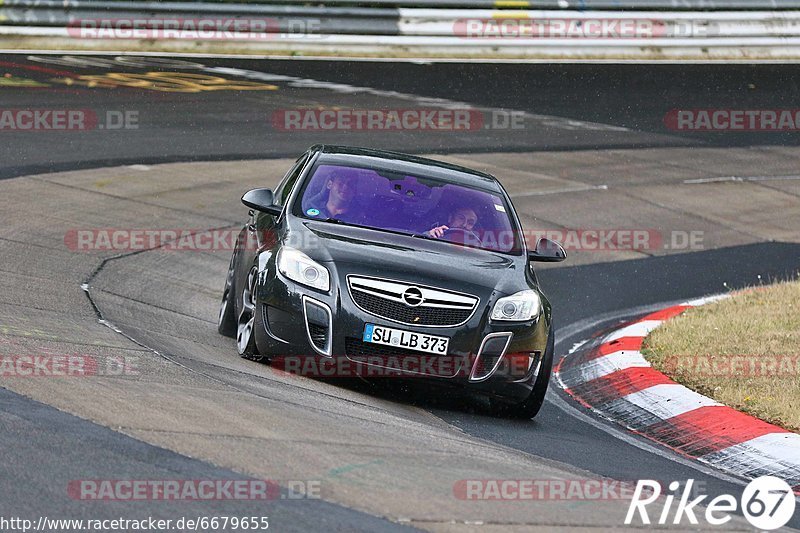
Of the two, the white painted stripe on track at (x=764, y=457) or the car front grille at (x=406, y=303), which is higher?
the car front grille at (x=406, y=303)

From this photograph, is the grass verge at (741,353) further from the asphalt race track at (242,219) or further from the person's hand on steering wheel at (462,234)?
the person's hand on steering wheel at (462,234)

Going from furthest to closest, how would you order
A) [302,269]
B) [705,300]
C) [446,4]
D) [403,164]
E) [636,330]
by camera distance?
1. [446,4]
2. [705,300]
3. [636,330]
4. [403,164]
5. [302,269]

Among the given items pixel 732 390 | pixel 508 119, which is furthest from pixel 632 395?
pixel 508 119

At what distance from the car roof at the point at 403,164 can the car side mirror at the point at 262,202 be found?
1.81 feet

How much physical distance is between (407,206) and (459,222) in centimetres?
37

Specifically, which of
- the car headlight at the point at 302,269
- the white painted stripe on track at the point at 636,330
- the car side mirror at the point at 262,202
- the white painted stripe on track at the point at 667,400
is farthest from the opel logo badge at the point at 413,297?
the white painted stripe on track at the point at 636,330

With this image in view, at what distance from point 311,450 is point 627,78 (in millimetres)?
19487

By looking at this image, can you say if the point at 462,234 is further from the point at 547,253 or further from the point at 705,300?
the point at 705,300

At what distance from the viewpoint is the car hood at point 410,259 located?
810 cm

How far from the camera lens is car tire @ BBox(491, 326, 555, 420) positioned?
27.4ft

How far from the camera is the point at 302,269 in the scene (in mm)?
8211

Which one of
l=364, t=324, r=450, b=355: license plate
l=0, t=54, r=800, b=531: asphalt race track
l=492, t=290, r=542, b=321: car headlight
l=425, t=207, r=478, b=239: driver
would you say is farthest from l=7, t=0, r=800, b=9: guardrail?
l=364, t=324, r=450, b=355: license plate

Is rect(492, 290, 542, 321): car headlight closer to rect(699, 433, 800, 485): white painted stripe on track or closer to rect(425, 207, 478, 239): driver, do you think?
rect(425, 207, 478, 239): driver

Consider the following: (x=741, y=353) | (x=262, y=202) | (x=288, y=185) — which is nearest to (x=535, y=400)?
(x=741, y=353)
